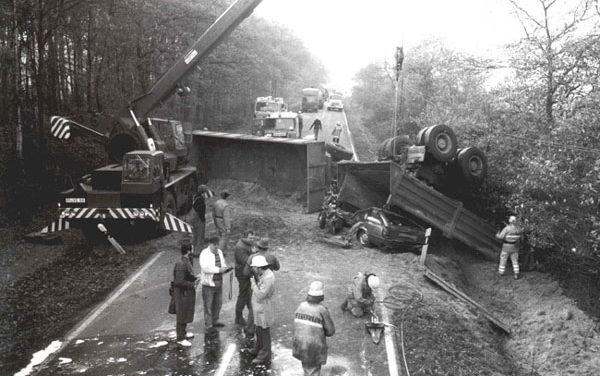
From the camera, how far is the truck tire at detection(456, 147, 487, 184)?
576 inches

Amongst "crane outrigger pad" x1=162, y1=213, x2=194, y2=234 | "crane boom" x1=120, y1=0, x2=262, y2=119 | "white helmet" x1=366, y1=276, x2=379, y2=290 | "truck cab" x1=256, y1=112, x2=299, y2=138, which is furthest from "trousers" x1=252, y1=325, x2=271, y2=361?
"truck cab" x1=256, y1=112, x2=299, y2=138

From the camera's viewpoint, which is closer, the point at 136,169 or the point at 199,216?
the point at 136,169

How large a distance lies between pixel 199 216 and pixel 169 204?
6.79ft

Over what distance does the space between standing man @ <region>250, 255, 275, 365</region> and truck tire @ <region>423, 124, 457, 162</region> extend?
903 cm

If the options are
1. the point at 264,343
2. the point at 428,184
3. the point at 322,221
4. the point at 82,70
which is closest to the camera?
the point at 264,343

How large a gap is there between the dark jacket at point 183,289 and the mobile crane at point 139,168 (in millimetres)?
5062

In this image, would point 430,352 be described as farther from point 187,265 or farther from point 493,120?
point 493,120

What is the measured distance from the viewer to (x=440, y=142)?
14.6m

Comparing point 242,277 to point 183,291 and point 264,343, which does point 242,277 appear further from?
point 264,343

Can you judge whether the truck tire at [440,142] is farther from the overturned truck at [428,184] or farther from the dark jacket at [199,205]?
the dark jacket at [199,205]

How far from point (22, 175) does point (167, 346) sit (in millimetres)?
12328

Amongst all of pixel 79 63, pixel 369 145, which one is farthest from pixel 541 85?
pixel 79 63

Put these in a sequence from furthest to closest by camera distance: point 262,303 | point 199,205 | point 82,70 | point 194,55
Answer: point 82,70
point 194,55
point 199,205
point 262,303

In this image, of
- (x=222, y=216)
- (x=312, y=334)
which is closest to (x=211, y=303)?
Answer: (x=312, y=334)
